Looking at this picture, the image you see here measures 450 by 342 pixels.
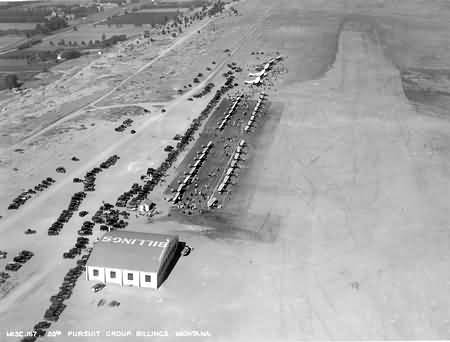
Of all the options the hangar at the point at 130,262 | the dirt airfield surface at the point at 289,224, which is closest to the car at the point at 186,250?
the dirt airfield surface at the point at 289,224

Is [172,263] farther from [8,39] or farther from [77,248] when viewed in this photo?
[8,39]

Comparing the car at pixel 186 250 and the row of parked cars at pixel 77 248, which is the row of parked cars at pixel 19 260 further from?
the car at pixel 186 250

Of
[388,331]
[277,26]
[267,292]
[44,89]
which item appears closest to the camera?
[388,331]

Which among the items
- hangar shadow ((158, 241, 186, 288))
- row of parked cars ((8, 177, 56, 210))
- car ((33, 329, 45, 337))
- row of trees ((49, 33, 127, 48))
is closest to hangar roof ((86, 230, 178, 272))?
hangar shadow ((158, 241, 186, 288))

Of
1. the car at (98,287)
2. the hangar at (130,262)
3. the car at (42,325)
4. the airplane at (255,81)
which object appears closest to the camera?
the car at (42,325)

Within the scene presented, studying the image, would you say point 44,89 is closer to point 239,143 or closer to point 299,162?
point 239,143

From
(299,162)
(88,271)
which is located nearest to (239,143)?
(299,162)
